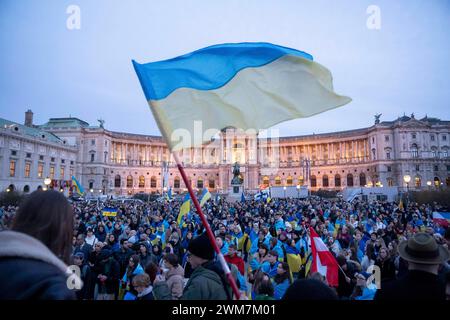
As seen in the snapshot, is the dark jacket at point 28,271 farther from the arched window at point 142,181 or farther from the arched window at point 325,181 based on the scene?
the arched window at point 325,181

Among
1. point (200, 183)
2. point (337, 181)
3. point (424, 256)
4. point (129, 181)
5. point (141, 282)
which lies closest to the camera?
point (424, 256)

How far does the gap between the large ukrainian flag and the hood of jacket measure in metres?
3.22

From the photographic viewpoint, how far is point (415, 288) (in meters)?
2.88

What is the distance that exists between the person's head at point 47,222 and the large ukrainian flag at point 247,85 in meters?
2.92

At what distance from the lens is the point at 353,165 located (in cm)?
8594

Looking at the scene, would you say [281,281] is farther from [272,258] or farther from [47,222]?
[47,222]

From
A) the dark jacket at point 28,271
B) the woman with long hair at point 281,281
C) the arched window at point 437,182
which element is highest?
the arched window at point 437,182

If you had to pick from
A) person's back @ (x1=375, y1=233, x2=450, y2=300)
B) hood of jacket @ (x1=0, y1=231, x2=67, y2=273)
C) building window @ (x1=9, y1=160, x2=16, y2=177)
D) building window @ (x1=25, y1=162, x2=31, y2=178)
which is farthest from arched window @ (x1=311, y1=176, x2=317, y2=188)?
hood of jacket @ (x1=0, y1=231, x2=67, y2=273)

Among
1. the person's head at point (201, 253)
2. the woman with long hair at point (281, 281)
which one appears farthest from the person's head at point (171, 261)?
the person's head at point (201, 253)

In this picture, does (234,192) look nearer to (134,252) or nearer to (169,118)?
(134,252)

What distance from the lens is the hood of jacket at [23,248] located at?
1.70 metres

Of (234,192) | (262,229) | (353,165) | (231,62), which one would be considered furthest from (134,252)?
(353,165)

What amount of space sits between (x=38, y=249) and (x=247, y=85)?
159 inches

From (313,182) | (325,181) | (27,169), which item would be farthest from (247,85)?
(313,182)
